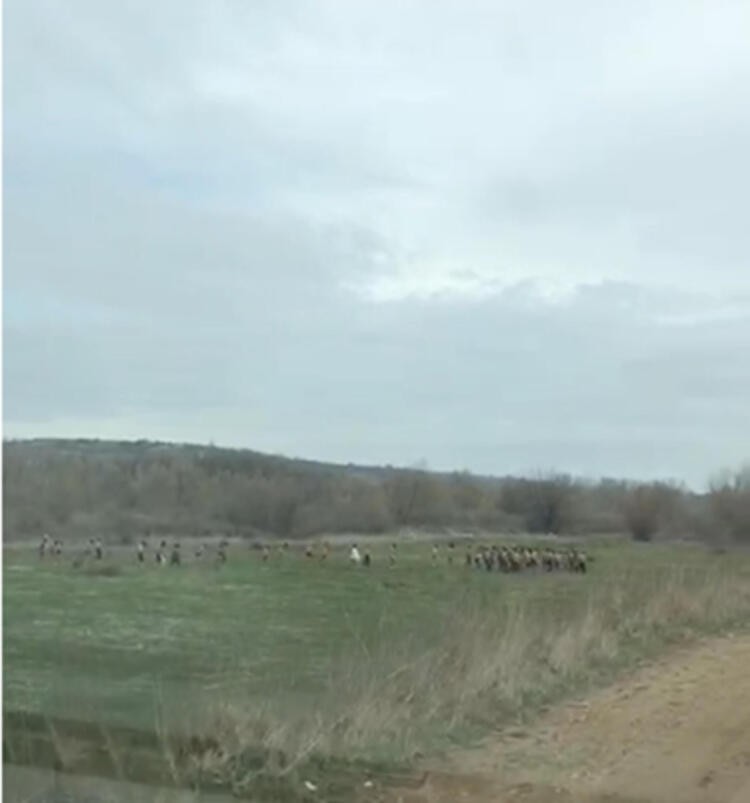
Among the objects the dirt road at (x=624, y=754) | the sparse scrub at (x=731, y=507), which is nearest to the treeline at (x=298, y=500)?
the sparse scrub at (x=731, y=507)

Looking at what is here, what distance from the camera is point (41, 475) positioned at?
2367 millimetres

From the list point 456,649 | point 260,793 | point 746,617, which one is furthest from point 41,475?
point 746,617

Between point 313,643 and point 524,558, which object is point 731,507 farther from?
point 313,643

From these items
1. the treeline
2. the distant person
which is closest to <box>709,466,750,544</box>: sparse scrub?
the treeline

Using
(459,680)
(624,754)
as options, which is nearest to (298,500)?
(624,754)

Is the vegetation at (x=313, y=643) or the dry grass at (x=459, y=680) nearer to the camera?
the vegetation at (x=313, y=643)

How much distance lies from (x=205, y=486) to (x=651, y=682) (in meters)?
2.20

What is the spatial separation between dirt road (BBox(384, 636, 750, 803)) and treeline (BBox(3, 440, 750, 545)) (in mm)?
625

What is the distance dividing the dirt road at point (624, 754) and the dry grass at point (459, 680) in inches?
4.7

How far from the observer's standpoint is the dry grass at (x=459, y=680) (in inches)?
137

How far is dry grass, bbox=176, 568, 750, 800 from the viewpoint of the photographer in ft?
11.4

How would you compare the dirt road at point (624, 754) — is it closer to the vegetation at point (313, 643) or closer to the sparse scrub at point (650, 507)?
the vegetation at point (313, 643)

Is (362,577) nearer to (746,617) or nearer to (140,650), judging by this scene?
(140,650)

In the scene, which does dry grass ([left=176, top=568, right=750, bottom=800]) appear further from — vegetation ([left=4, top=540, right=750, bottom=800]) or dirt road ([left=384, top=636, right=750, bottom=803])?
dirt road ([left=384, top=636, right=750, bottom=803])
